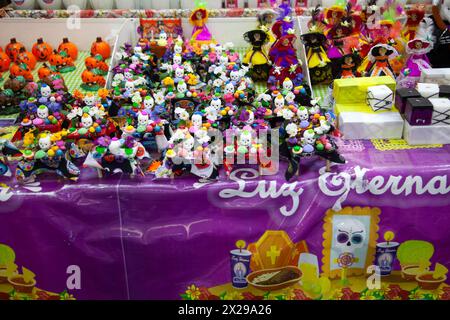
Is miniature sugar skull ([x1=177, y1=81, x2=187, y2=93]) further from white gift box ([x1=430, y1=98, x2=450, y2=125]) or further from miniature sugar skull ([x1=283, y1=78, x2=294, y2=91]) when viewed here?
white gift box ([x1=430, y1=98, x2=450, y2=125])

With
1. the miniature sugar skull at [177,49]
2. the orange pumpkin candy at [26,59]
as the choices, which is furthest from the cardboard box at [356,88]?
the orange pumpkin candy at [26,59]

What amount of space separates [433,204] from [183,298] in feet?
3.92

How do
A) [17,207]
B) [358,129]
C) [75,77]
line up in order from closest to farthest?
[17,207] → [358,129] → [75,77]

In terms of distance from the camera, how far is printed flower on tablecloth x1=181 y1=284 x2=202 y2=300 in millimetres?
2531

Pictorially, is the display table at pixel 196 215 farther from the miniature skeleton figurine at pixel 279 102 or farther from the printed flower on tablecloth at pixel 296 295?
the miniature skeleton figurine at pixel 279 102

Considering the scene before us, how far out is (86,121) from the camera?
2.39m

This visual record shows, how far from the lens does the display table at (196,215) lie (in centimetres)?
230

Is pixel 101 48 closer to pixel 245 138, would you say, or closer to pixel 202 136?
pixel 202 136

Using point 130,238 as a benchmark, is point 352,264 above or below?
below

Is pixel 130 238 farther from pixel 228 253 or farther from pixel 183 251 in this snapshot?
pixel 228 253

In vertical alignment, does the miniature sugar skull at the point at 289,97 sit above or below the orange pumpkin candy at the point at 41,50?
below

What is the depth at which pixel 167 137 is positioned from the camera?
8.04 feet

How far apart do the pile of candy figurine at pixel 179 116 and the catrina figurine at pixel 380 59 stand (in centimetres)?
35
